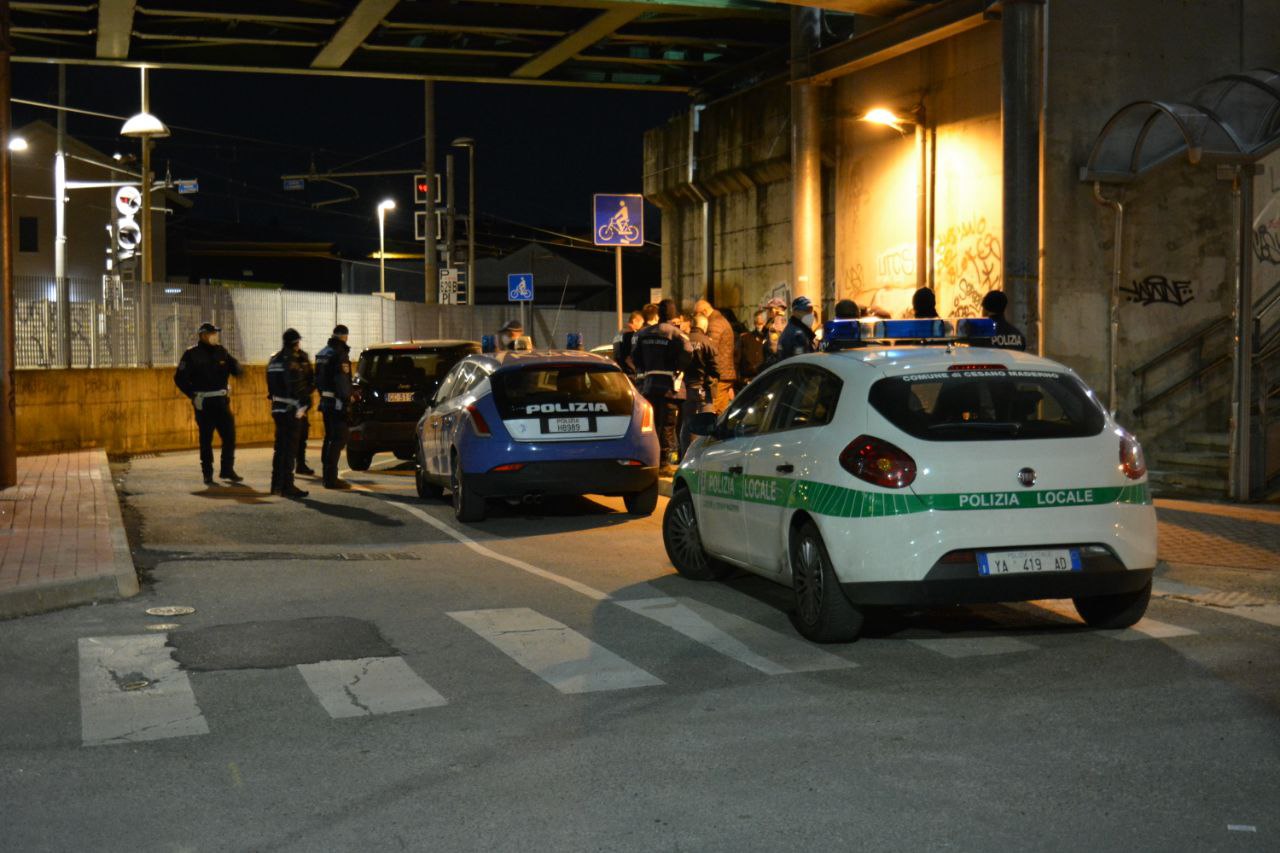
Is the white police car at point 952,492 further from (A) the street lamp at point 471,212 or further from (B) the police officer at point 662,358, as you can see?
(A) the street lamp at point 471,212

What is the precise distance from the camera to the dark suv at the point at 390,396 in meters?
20.1

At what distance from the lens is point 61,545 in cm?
1202

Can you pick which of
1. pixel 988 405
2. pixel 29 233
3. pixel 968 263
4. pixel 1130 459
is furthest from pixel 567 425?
pixel 29 233

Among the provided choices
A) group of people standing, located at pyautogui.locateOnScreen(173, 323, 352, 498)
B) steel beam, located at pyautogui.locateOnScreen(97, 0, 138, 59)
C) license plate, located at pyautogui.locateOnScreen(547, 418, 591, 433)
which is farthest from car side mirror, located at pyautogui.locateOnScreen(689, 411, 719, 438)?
steel beam, located at pyautogui.locateOnScreen(97, 0, 138, 59)

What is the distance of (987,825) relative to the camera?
17.0 ft

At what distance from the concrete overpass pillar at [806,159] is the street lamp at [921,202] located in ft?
6.69

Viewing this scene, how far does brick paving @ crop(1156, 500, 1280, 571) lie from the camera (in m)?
11.1

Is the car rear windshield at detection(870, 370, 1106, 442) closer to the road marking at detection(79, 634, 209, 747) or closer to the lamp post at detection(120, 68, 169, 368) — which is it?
the road marking at detection(79, 634, 209, 747)

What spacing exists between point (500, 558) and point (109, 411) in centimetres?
1435

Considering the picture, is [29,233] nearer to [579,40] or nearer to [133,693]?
[579,40]

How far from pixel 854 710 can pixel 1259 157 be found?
29.6 ft

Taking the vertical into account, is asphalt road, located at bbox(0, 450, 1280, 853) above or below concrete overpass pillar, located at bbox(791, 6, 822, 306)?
below

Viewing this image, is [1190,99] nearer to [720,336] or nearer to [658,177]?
[720,336]

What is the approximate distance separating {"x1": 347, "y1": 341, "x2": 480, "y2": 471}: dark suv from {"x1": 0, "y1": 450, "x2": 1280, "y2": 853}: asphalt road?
9.01m
